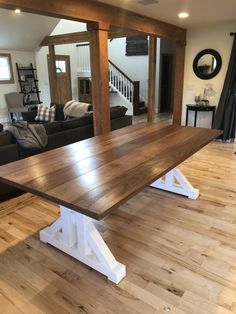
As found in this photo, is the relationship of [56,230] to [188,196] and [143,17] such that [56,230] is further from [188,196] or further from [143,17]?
[143,17]

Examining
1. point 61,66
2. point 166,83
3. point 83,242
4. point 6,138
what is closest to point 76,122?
point 6,138

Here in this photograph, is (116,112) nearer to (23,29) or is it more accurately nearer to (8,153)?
(8,153)

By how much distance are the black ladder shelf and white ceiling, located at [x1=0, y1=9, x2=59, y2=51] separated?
2.02 ft

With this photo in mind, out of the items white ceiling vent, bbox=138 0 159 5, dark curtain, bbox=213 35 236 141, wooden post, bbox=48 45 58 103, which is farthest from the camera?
wooden post, bbox=48 45 58 103

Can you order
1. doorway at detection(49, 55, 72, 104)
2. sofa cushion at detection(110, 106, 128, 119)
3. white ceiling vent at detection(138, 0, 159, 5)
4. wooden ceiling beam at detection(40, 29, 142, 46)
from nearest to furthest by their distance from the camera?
1. white ceiling vent at detection(138, 0, 159, 5)
2. sofa cushion at detection(110, 106, 128, 119)
3. wooden ceiling beam at detection(40, 29, 142, 46)
4. doorway at detection(49, 55, 72, 104)

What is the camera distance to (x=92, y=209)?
4.38 ft

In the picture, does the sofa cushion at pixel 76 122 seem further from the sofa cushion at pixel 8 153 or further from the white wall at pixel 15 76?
the white wall at pixel 15 76

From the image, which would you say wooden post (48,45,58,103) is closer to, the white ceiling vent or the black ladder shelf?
the black ladder shelf

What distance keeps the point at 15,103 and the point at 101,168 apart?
23.2ft

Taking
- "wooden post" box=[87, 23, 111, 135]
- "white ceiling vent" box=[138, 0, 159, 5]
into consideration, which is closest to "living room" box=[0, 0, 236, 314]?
"wooden post" box=[87, 23, 111, 135]

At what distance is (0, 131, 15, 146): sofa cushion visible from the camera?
120 inches

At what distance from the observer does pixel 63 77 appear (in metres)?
9.32

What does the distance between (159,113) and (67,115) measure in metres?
4.41

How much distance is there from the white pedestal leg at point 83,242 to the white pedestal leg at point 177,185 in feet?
3.89
